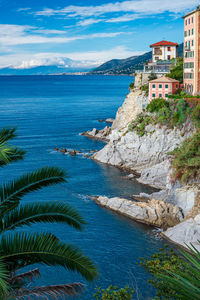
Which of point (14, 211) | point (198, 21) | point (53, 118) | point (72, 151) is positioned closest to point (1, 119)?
point (53, 118)

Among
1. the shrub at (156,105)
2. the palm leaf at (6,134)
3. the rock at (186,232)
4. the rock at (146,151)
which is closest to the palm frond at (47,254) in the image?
the palm leaf at (6,134)

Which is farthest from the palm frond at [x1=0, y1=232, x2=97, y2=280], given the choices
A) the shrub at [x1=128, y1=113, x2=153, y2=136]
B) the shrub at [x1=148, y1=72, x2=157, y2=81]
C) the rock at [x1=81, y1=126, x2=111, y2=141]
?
the rock at [x1=81, y1=126, x2=111, y2=141]

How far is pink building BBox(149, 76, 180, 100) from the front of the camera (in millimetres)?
62031

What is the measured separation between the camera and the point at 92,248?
106ft

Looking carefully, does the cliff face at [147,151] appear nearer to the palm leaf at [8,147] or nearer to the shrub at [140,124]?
the shrub at [140,124]

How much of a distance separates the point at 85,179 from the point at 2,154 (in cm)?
4136

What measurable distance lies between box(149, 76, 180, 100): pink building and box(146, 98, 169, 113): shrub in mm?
3298

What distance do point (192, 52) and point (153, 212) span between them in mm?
32047

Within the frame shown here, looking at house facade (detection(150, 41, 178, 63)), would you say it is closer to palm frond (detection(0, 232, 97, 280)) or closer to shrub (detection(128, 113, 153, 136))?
shrub (detection(128, 113, 153, 136))

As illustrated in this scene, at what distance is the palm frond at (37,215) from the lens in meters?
12.3

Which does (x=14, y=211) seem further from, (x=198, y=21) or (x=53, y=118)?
(x=53, y=118)

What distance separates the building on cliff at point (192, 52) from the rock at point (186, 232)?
30.8 meters

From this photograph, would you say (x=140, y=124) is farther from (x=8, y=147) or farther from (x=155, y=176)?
(x=8, y=147)

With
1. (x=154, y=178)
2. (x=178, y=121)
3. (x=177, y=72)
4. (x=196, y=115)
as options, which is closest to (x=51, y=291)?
(x=154, y=178)
